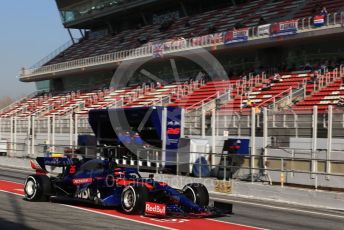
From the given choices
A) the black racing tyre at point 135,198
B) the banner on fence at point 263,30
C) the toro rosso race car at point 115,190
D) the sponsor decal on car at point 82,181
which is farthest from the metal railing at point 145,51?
the black racing tyre at point 135,198

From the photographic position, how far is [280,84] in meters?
31.7

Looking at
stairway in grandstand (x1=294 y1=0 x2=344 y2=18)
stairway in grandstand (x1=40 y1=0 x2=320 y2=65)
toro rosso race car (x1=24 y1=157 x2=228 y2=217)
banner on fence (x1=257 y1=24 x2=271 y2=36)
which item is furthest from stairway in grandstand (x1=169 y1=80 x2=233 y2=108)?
toro rosso race car (x1=24 y1=157 x2=228 y2=217)

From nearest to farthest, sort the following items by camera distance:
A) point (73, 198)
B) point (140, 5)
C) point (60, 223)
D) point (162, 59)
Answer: point (60, 223) < point (73, 198) < point (162, 59) < point (140, 5)

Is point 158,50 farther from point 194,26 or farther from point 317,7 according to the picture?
point 317,7

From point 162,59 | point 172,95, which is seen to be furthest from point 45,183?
point 162,59

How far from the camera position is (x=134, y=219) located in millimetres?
11633

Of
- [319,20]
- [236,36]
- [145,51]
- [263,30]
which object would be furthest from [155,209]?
[145,51]

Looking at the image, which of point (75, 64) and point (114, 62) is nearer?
point (114, 62)

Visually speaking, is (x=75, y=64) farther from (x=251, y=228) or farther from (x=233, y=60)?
(x=251, y=228)

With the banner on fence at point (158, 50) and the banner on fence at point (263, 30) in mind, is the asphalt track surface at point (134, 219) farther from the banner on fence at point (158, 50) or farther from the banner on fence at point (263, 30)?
the banner on fence at point (158, 50)

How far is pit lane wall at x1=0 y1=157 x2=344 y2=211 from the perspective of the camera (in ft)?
52.7

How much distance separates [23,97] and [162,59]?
24338 millimetres

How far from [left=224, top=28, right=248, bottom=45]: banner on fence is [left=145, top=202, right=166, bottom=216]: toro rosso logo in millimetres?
24539

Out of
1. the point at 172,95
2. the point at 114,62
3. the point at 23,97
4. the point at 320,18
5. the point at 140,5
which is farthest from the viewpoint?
the point at 23,97
